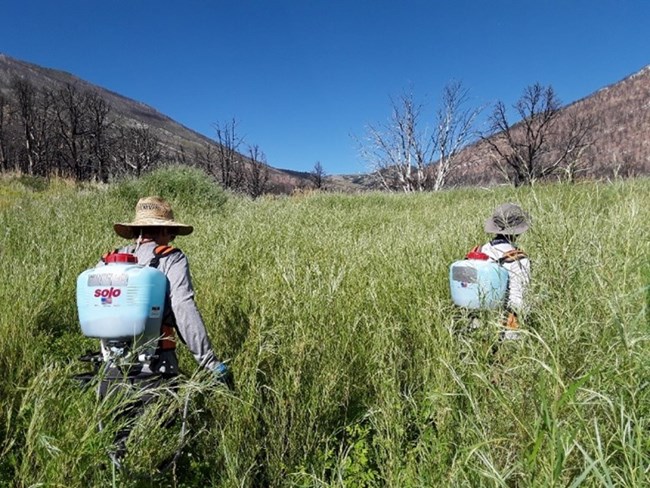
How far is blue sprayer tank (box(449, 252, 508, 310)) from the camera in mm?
2671

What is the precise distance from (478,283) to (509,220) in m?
1.00

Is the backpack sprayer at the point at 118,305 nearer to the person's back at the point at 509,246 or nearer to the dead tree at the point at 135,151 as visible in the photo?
the person's back at the point at 509,246

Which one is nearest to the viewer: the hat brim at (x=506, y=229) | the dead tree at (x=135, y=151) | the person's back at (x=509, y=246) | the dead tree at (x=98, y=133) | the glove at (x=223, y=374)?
the glove at (x=223, y=374)

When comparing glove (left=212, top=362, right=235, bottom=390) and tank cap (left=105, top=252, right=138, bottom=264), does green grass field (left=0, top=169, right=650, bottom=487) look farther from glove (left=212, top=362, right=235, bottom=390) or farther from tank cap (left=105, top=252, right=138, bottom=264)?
tank cap (left=105, top=252, right=138, bottom=264)

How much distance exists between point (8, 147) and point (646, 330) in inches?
3680

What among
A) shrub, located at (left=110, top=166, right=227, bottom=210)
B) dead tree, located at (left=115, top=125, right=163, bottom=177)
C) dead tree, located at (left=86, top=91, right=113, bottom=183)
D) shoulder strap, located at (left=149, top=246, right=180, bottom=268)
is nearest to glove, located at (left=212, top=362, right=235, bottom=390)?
shoulder strap, located at (left=149, top=246, right=180, bottom=268)

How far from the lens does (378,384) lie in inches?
92.8

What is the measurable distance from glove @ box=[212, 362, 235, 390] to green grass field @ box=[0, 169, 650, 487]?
0.06 meters

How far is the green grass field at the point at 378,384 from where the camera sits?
144 cm

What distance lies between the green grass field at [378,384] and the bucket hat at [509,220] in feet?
0.75

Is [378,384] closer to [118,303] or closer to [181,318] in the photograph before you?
[181,318]

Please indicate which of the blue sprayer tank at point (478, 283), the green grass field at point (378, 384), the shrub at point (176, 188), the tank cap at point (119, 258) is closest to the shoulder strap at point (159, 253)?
the tank cap at point (119, 258)

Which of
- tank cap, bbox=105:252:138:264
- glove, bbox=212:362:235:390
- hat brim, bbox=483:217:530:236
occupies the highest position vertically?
hat brim, bbox=483:217:530:236

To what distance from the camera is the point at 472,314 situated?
9.51 feet
